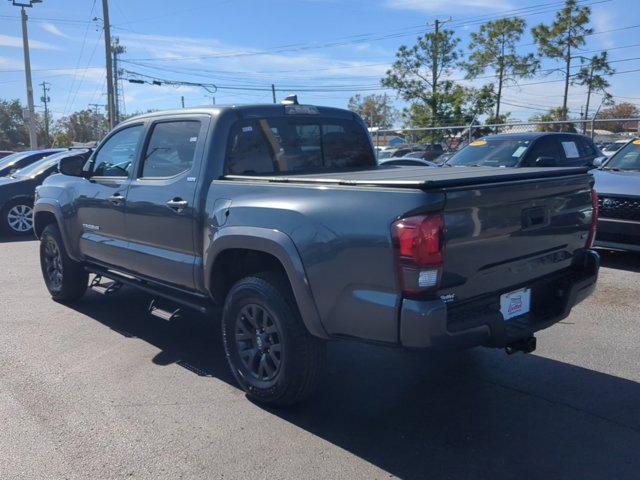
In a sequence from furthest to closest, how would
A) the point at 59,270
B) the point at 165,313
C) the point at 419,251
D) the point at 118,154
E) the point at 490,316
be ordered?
the point at 59,270 < the point at 118,154 < the point at 165,313 < the point at 490,316 < the point at 419,251

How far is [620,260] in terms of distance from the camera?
8.12 meters

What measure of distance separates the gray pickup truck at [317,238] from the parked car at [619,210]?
346 cm

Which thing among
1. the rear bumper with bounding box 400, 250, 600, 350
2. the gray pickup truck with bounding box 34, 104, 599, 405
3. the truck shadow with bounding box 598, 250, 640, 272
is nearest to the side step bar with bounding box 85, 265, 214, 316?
the gray pickup truck with bounding box 34, 104, 599, 405

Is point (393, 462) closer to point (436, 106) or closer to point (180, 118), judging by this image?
point (180, 118)

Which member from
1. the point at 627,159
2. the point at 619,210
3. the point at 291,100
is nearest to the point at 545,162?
the point at 627,159

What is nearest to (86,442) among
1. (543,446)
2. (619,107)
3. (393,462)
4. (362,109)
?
(393,462)

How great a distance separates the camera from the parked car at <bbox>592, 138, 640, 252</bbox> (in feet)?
23.4

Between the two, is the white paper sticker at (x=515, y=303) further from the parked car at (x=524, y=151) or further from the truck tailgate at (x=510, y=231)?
the parked car at (x=524, y=151)

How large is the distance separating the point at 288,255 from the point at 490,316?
3.88 ft

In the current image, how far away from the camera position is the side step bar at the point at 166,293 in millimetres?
4438

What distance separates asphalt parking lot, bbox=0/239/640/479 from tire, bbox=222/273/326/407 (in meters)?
0.19

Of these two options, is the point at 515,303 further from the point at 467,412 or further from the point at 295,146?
the point at 295,146

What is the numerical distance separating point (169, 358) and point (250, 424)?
143 cm

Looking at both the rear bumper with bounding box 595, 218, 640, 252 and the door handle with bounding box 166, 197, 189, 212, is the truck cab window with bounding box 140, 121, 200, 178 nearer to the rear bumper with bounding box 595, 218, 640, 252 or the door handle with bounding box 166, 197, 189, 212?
the door handle with bounding box 166, 197, 189, 212
